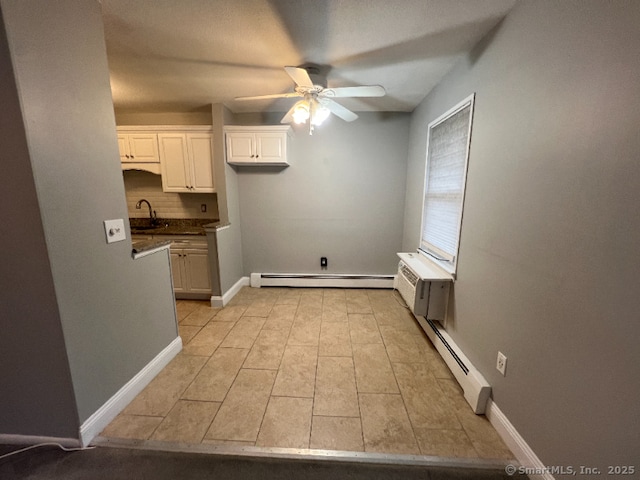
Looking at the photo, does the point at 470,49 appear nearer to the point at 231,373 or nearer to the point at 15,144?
the point at 15,144

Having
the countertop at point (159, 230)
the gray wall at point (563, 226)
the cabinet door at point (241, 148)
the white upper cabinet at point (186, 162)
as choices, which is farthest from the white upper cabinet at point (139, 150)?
the gray wall at point (563, 226)

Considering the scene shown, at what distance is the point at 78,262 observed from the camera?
4.16 ft

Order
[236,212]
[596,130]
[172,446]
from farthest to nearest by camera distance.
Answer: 1. [236,212]
2. [172,446]
3. [596,130]

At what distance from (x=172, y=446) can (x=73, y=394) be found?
0.59 meters

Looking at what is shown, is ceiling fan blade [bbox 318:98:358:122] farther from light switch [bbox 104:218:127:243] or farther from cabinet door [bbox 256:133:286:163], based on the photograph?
A: light switch [bbox 104:218:127:243]

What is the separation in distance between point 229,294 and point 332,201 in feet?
6.28

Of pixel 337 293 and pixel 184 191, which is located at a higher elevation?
pixel 184 191

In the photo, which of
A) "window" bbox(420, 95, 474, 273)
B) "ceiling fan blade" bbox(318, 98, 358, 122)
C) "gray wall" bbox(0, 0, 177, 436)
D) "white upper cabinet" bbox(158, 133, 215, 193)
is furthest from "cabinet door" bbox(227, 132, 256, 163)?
"window" bbox(420, 95, 474, 273)

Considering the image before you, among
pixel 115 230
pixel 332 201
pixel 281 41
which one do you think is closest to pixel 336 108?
pixel 281 41

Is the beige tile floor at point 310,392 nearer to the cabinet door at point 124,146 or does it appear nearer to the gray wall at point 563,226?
the gray wall at point 563,226

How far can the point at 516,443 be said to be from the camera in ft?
4.18

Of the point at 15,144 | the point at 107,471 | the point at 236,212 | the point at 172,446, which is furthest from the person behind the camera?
the point at 236,212

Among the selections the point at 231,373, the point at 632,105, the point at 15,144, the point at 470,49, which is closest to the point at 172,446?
the point at 231,373

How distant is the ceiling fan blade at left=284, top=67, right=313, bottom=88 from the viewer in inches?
65.8
